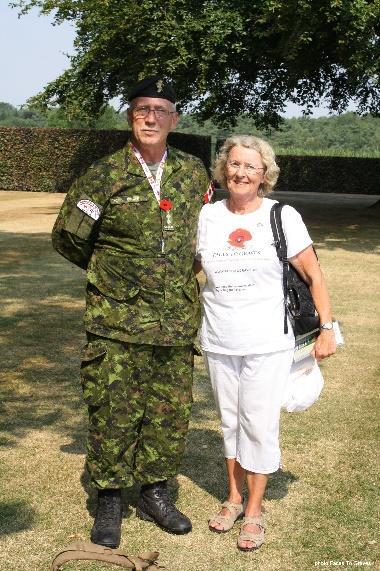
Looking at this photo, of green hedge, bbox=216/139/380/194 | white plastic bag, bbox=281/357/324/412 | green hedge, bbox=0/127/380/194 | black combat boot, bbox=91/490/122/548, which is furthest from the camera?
green hedge, bbox=216/139/380/194

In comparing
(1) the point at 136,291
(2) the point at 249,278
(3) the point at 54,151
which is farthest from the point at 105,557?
(3) the point at 54,151

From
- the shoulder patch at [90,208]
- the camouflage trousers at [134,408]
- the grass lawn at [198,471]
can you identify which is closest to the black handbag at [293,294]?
the camouflage trousers at [134,408]

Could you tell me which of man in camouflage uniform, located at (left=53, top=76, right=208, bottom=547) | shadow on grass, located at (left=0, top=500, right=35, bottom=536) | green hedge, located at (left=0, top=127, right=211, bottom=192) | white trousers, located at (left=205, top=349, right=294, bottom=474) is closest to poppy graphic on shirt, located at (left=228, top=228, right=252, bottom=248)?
man in camouflage uniform, located at (left=53, top=76, right=208, bottom=547)

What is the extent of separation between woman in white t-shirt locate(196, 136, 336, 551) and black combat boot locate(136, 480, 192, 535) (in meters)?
0.32

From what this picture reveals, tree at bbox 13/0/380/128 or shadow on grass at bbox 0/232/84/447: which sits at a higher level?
tree at bbox 13/0/380/128

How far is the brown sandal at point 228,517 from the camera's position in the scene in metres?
4.32

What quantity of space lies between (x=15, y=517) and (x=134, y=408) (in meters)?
0.91

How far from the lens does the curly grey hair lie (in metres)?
4.07

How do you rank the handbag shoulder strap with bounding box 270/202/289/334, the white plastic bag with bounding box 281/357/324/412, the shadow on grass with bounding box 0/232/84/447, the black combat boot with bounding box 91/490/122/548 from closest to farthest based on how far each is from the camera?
the handbag shoulder strap with bounding box 270/202/289/334 < the black combat boot with bounding box 91/490/122/548 < the white plastic bag with bounding box 281/357/324/412 < the shadow on grass with bounding box 0/232/84/447

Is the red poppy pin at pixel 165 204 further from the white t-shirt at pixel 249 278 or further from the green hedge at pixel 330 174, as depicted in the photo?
the green hedge at pixel 330 174

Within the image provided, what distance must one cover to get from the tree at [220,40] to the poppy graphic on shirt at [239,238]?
13.2 meters

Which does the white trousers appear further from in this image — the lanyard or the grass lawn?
the lanyard

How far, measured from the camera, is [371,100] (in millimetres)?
24125

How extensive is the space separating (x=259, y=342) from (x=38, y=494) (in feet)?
5.33
